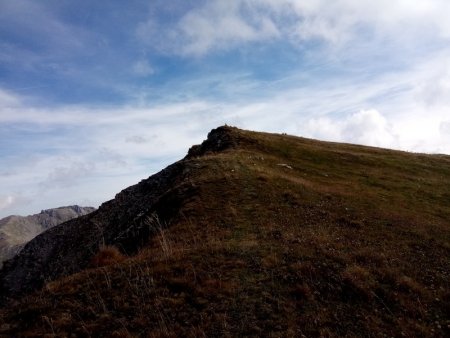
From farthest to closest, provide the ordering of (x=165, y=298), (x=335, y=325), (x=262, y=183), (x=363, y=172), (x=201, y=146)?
1. (x=201, y=146)
2. (x=363, y=172)
3. (x=262, y=183)
4. (x=165, y=298)
5. (x=335, y=325)

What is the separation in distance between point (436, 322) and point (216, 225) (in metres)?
13.9

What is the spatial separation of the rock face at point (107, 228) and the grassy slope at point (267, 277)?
372cm

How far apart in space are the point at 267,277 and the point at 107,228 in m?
30.8

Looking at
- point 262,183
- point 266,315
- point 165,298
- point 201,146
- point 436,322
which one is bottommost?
point 436,322

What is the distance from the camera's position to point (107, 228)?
45.6m

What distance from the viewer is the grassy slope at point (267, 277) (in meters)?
15.5

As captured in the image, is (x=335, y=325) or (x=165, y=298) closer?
(x=335, y=325)

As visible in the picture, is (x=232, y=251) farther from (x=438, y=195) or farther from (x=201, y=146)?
(x=201, y=146)

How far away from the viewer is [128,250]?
28953mm

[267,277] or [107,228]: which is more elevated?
[107,228]

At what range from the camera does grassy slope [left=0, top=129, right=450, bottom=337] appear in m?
15.5

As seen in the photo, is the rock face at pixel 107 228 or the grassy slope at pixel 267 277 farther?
the rock face at pixel 107 228

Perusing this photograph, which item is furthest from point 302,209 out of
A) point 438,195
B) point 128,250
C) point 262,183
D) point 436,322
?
point 438,195

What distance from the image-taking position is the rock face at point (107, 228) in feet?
111
